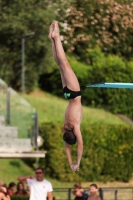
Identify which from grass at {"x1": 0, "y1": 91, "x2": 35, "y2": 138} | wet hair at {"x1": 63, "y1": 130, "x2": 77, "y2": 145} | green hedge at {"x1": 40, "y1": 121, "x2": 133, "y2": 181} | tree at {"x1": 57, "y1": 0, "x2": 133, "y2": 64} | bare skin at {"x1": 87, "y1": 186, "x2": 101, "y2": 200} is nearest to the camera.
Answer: wet hair at {"x1": 63, "y1": 130, "x2": 77, "y2": 145}

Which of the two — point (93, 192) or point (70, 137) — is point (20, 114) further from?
point (70, 137)

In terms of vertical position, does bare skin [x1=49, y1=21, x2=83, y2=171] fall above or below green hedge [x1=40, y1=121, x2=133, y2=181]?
above

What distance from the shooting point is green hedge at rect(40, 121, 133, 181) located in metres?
37.8

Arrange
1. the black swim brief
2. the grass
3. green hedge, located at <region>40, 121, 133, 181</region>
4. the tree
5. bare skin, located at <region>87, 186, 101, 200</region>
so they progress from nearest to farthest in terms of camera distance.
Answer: the black swim brief, bare skin, located at <region>87, 186, 101, 200</region>, the grass, green hedge, located at <region>40, 121, 133, 181</region>, the tree

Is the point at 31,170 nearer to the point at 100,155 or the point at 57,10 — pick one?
the point at 100,155

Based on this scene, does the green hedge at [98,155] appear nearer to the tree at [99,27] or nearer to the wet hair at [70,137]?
the tree at [99,27]

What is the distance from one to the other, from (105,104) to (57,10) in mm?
6143

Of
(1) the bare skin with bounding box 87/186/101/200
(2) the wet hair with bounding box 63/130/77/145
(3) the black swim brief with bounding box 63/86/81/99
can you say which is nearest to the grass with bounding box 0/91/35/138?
(1) the bare skin with bounding box 87/186/101/200

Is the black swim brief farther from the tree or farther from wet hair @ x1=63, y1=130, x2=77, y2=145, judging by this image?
the tree

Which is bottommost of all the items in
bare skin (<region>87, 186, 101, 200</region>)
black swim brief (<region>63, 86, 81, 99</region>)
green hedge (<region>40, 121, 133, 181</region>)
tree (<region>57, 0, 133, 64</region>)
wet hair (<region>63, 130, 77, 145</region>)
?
tree (<region>57, 0, 133, 64</region>)

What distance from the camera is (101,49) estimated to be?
55375mm

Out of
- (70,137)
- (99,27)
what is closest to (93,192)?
(70,137)

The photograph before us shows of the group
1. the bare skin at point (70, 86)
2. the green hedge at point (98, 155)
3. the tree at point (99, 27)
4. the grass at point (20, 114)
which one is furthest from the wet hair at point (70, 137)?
the tree at point (99, 27)

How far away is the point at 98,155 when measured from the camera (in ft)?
127
